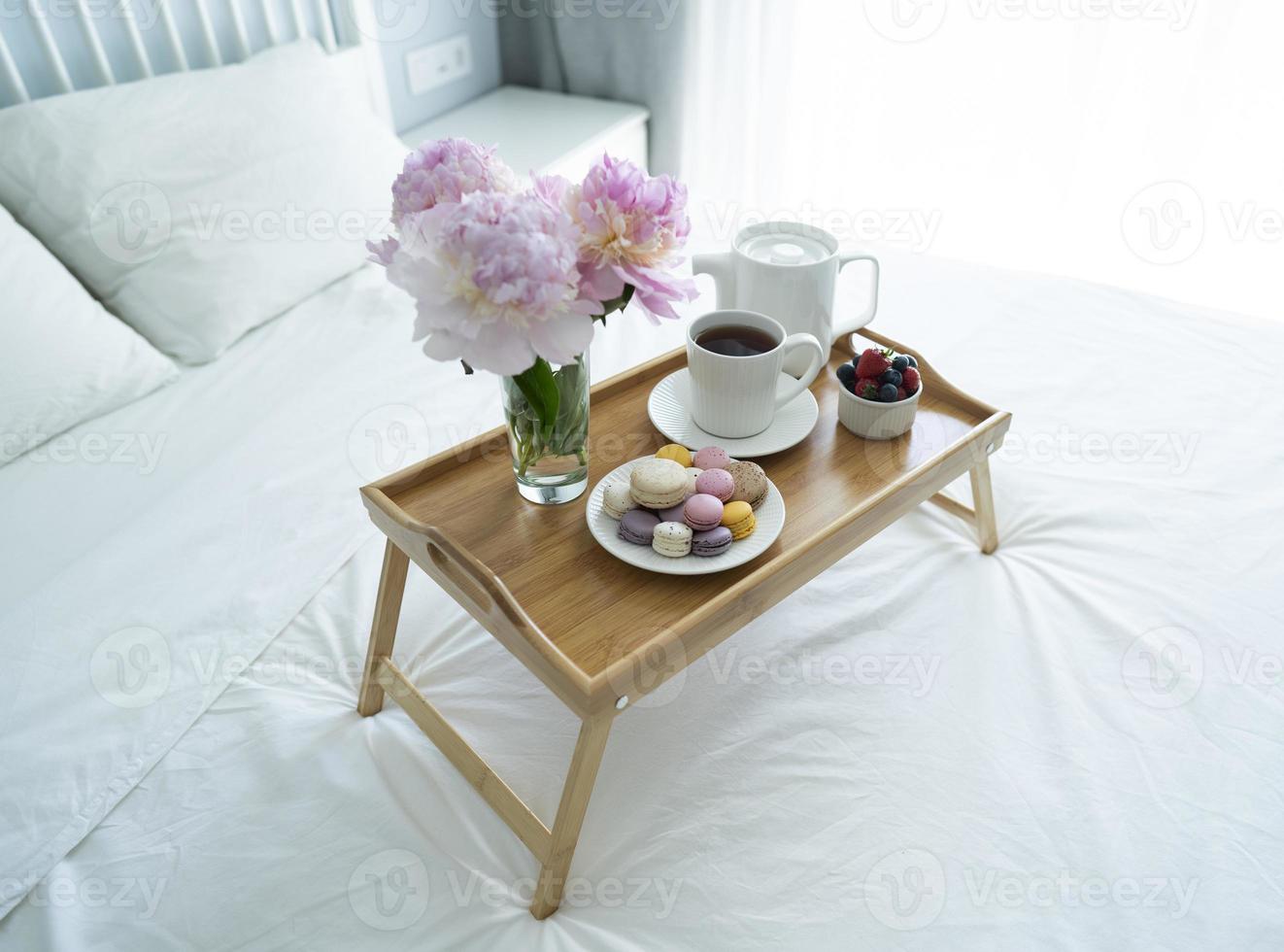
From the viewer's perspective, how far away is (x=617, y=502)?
0.99m

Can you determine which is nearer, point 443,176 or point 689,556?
point 443,176

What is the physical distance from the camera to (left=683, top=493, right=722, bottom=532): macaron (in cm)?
94

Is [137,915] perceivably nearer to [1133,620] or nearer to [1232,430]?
[1133,620]

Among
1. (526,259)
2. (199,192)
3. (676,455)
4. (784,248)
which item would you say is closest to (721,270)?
(784,248)

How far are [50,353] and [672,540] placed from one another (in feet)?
3.23

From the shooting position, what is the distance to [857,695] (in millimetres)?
1124

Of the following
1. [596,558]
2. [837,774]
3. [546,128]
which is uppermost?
[596,558]

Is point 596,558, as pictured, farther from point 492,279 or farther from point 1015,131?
point 1015,131

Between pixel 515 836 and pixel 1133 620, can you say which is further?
pixel 1133 620

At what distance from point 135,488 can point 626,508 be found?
767 millimetres

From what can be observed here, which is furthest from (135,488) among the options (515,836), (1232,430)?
(1232,430)

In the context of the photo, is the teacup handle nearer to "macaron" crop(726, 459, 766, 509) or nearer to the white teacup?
the white teacup

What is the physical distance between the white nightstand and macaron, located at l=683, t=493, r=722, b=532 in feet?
4.38

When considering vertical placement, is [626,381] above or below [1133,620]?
above
